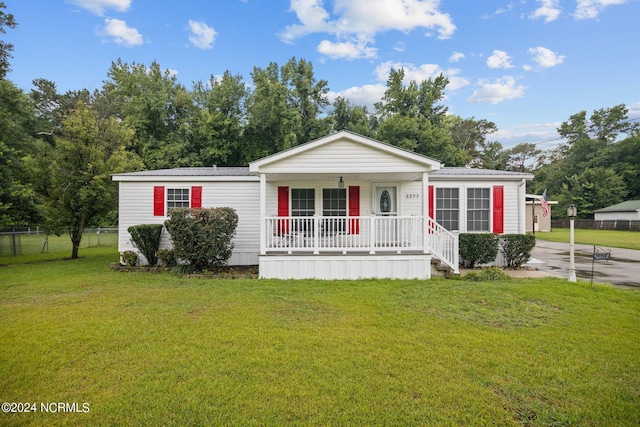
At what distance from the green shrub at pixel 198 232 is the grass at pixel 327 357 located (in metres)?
2.02

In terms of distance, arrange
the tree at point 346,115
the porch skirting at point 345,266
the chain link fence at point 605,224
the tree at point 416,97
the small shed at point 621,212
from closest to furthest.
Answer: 1. the porch skirting at point 345,266
2. the tree at point 346,115
3. the tree at point 416,97
4. the chain link fence at point 605,224
5. the small shed at point 621,212

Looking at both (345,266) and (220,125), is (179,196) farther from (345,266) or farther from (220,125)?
(220,125)

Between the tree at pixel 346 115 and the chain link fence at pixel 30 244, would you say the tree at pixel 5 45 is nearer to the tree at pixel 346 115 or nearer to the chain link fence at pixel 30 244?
the chain link fence at pixel 30 244

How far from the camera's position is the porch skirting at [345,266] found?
8078mm

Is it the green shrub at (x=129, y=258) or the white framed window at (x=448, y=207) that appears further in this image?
the white framed window at (x=448, y=207)

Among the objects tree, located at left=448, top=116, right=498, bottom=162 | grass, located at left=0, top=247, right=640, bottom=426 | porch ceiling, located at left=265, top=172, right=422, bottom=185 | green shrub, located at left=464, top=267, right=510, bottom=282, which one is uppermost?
tree, located at left=448, top=116, right=498, bottom=162

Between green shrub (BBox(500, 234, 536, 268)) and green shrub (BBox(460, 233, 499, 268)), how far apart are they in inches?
19.2

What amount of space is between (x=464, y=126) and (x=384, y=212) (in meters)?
40.2

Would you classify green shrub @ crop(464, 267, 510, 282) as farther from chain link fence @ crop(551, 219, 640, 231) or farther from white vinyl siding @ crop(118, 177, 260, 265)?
chain link fence @ crop(551, 219, 640, 231)

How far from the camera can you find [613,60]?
62.4ft

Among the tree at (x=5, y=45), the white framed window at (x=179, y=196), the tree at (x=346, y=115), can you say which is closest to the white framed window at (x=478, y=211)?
the white framed window at (x=179, y=196)

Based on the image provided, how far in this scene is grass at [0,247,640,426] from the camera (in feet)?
8.80

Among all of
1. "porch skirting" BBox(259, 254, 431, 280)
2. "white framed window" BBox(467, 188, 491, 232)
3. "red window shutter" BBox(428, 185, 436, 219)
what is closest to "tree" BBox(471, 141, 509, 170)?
"white framed window" BBox(467, 188, 491, 232)

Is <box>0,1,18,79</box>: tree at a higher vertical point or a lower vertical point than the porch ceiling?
higher
